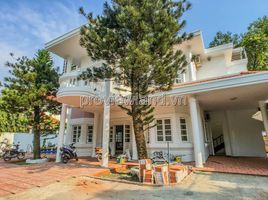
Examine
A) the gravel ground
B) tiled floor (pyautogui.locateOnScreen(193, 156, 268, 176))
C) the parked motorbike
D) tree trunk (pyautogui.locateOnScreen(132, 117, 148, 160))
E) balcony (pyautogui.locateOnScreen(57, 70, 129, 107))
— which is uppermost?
balcony (pyautogui.locateOnScreen(57, 70, 129, 107))

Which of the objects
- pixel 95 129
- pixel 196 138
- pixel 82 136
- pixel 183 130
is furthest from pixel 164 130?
pixel 82 136

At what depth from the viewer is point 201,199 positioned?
145 inches

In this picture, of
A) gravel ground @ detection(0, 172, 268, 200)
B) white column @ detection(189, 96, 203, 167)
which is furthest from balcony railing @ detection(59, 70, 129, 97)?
gravel ground @ detection(0, 172, 268, 200)

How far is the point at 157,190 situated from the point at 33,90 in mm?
8585

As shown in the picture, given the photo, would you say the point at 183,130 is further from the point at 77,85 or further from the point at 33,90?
the point at 33,90

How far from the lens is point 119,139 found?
11.1 m

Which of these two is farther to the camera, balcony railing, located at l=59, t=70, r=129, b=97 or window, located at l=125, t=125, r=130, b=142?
window, located at l=125, t=125, r=130, b=142

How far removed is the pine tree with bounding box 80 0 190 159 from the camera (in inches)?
225

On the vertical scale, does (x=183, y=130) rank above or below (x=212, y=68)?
below

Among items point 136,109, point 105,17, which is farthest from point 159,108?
point 105,17

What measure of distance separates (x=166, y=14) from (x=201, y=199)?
576 cm

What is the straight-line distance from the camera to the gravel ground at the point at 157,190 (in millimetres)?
3875

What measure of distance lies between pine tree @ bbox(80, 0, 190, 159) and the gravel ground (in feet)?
6.38

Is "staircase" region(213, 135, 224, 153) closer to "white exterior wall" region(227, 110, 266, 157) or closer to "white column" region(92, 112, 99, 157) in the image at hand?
"white exterior wall" region(227, 110, 266, 157)
